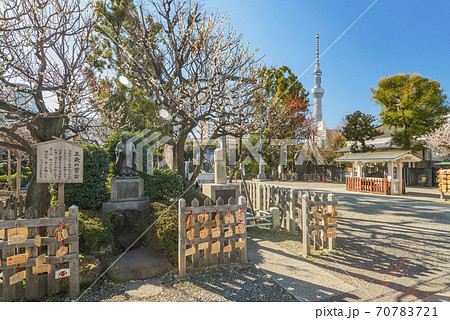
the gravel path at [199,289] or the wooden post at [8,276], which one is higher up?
the wooden post at [8,276]

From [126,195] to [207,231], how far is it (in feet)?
11.2

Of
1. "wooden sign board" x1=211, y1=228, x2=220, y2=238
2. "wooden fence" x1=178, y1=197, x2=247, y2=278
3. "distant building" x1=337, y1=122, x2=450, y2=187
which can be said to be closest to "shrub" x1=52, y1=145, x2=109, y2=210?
"wooden fence" x1=178, y1=197, x2=247, y2=278

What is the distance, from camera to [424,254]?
5.02 m

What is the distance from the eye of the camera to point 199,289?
3.55 metres

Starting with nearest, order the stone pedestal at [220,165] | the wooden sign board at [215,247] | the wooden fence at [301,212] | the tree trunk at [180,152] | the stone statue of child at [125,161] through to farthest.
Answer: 1. the wooden sign board at [215,247]
2. the wooden fence at [301,212]
3. the stone statue of child at [125,161]
4. the stone pedestal at [220,165]
5. the tree trunk at [180,152]

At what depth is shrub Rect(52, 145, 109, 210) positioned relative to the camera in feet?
19.5

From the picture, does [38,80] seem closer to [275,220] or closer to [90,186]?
[90,186]

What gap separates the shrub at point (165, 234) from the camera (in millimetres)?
4289

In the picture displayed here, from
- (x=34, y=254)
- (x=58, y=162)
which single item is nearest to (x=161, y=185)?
(x=58, y=162)

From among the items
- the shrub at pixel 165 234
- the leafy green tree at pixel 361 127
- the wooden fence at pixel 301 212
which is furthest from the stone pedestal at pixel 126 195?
the leafy green tree at pixel 361 127

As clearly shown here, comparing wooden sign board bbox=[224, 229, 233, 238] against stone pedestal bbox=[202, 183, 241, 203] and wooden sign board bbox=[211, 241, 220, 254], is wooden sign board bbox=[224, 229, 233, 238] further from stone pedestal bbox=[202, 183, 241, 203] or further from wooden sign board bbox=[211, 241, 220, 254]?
stone pedestal bbox=[202, 183, 241, 203]

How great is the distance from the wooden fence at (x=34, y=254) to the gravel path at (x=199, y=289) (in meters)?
0.52

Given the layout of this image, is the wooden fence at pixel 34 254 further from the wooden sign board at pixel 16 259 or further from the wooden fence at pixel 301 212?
the wooden fence at pixel 301 212

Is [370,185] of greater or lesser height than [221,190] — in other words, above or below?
below
